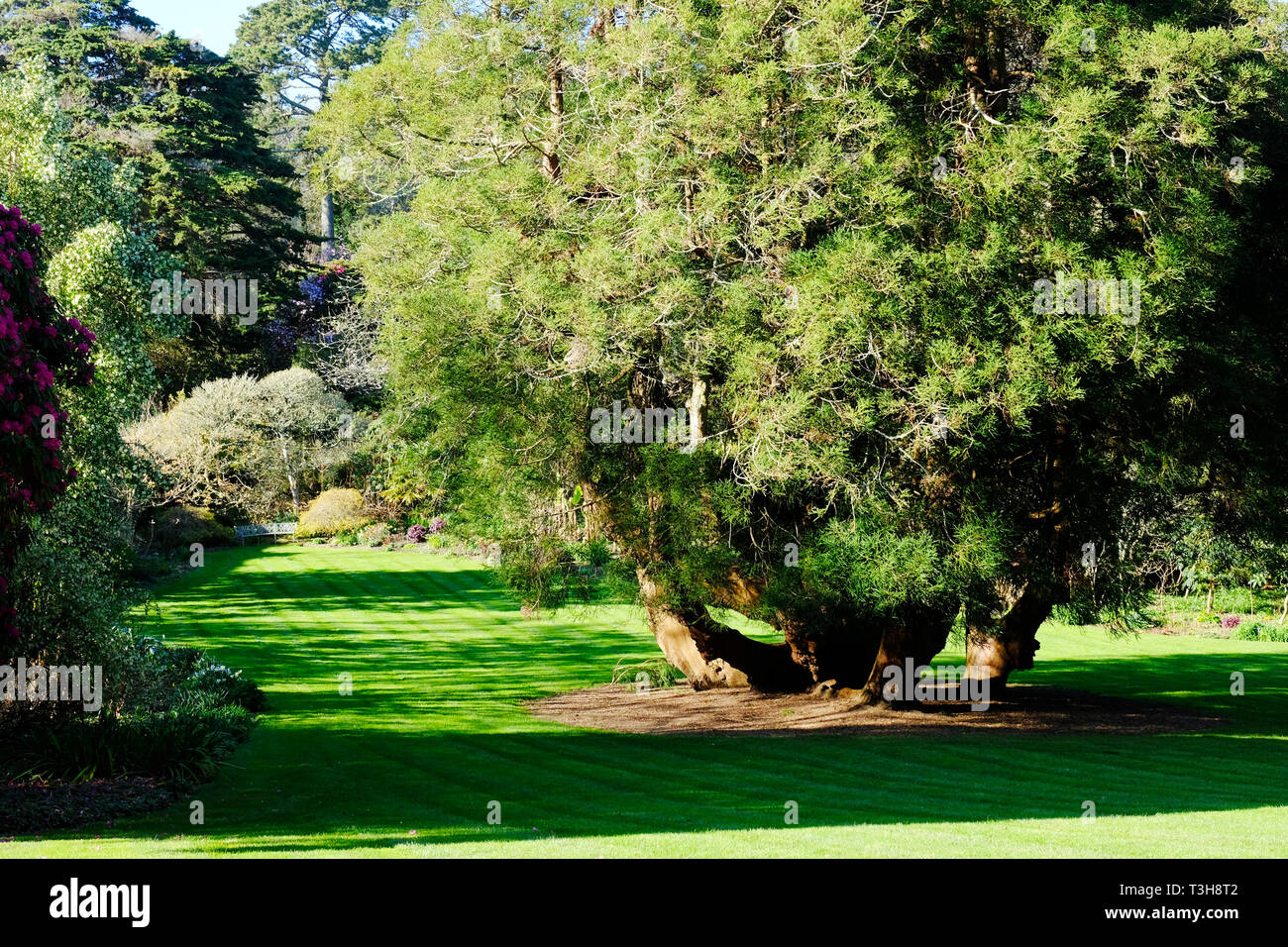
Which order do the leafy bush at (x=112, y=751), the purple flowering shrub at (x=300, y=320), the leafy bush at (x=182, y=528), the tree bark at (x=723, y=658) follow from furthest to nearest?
the purple flowering shrub at (x=300, y=320)
the leafy bush at (x=182, y=528)
the tree bark at (x=723, y=658)
the leafy bush at (x=112, y=751)

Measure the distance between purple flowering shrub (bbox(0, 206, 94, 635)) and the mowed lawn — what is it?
8.60 feet

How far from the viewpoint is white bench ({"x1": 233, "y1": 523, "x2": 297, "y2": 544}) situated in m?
36.0

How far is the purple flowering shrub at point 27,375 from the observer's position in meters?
8.26

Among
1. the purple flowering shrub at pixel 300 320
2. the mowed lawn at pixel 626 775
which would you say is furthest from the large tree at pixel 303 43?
the mowed lawn at pixel 626 775

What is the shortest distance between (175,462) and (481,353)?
21017mm

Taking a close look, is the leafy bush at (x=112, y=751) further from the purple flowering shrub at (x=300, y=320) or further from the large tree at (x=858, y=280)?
the purple flowering shrub at (x=300, y=320)

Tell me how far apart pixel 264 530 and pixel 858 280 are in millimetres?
28921

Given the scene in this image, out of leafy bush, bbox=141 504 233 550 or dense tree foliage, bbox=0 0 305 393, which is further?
dense tree foliage, bbox=0 0 305 393

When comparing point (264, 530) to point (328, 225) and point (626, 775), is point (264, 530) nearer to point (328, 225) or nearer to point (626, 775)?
point (328, 225)

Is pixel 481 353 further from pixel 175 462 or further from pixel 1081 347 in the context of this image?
pixel 175 462

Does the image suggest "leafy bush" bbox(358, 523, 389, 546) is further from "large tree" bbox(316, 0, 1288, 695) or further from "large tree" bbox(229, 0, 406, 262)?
"large tree" bbox(229, 0, 406, 262)

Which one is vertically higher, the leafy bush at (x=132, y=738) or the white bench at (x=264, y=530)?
the white bench at (x=264, y=530)

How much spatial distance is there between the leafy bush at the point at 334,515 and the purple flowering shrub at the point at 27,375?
2739 centimetres

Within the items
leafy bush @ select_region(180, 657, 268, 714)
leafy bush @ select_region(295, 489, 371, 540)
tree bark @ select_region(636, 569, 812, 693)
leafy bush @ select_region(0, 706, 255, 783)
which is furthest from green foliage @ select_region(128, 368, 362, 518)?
leafy bush @ select_region(0, 706, 255, 783)
